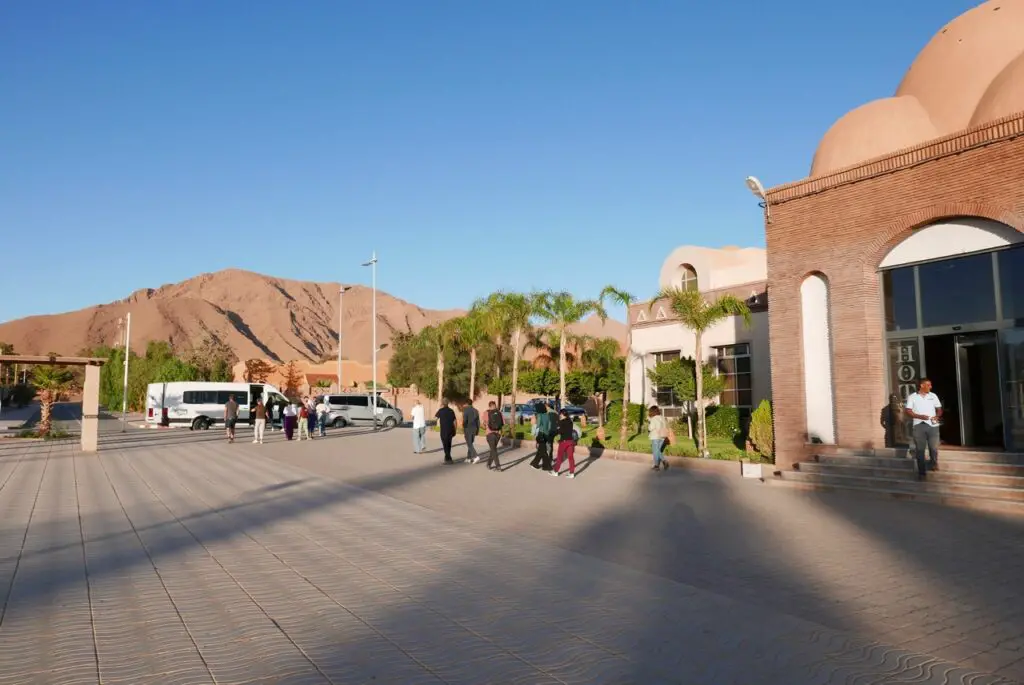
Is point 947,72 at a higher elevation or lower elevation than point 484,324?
higher

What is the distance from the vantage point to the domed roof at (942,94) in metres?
17.1

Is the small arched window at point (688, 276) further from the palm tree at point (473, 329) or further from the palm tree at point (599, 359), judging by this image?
the palm tree at point (473, 329)

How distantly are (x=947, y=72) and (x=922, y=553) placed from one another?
14088 mm

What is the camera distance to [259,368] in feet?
270

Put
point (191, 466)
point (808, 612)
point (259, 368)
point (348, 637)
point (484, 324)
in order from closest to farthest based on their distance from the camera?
point (348, 637)
point (808, 612)
point (191, 466)
point (484, 324)
point (259, 368)

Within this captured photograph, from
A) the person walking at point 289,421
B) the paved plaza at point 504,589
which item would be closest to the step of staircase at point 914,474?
the paved plaza at point 504,589

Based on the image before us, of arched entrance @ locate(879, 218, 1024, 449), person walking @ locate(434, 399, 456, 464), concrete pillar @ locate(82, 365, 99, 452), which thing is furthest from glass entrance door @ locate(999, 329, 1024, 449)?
concrete pillar @ locate(82, 365, 99, 452)

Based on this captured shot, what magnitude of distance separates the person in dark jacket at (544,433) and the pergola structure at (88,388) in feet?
44.2

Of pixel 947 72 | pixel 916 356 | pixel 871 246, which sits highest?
pixel 947 72

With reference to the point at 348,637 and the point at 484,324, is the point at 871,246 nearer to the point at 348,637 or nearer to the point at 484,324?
the point at 348,637

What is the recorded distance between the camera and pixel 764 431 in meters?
17.7

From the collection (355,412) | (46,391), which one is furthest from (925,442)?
(355,412)

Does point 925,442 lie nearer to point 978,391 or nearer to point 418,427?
point 978,391

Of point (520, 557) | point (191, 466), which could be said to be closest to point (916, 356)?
point (520, 557)
